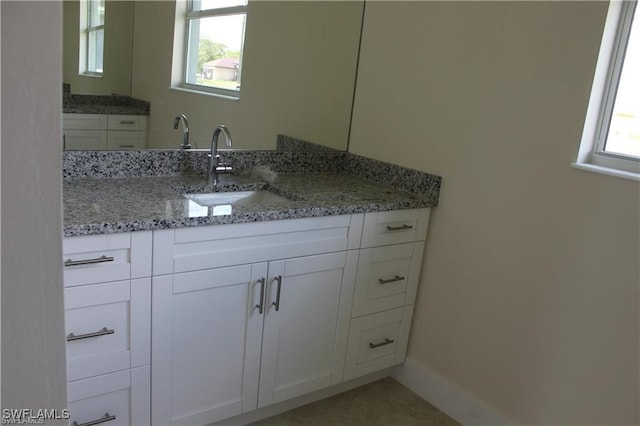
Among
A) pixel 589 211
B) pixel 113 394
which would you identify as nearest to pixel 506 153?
pixel 589 211

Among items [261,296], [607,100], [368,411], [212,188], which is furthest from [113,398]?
[607,100]

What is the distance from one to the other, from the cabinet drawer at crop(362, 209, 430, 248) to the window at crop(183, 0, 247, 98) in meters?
0.85

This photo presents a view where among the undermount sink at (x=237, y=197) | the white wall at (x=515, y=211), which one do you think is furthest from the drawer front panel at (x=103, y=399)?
the white wall at (x=515, y=211)

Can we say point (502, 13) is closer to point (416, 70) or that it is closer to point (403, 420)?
point (416, 70)

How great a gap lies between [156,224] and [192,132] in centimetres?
76

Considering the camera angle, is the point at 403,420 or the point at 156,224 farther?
the point at 403,420

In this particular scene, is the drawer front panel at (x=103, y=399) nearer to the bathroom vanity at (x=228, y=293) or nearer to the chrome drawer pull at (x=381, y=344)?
the bathroom vanity at (x=228, y=293)

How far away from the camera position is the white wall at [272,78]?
216 centimetres

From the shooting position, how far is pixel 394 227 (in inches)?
87.8

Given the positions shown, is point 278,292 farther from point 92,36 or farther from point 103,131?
point 92,36

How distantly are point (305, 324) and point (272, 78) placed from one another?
3.84 feet

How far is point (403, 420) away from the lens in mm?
2268

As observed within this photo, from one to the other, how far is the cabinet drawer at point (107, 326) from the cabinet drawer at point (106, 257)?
3cm

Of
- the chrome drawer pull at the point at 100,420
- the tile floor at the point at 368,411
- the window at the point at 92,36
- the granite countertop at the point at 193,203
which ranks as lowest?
the tile floor at the point at 368,411
